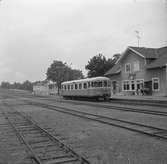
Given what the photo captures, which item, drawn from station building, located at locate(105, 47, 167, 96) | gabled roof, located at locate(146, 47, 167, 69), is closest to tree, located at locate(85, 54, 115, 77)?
station building, located at locate(105, 47, 167, 96)

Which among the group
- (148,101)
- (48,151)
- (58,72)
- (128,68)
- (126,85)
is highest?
(58,72)

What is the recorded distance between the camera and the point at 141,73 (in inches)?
1398

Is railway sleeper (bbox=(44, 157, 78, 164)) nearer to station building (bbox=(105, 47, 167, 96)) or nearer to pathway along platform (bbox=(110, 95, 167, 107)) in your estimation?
pathway along platform (bbox=(110, 95, 167, 107))

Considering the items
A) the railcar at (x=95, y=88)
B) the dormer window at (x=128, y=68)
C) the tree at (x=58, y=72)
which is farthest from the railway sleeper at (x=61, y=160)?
the tree at (x=58, y=72)

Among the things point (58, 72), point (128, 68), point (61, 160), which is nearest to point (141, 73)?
point (128, 68)

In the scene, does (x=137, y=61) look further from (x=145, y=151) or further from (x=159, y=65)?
(x=145, y=151)

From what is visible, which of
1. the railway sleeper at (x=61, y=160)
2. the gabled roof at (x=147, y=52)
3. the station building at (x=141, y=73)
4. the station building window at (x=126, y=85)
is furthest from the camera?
the station building window at (x=126, y=85)

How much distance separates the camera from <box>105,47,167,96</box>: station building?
3188 cm

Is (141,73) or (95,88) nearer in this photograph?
(95,88)

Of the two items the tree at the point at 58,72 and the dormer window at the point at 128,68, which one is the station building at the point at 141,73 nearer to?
the dormer window at the point at 128,68

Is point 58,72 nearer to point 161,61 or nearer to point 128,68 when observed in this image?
point 128,68

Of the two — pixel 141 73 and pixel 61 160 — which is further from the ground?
pixel 141 73

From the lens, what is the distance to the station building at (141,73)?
105ft

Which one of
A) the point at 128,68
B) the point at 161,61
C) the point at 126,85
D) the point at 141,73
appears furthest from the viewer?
the point at 126,85
